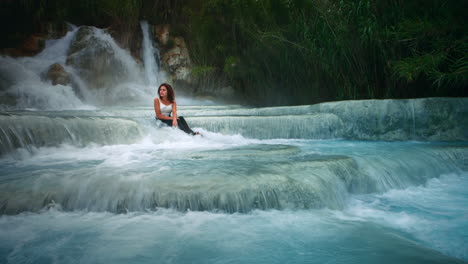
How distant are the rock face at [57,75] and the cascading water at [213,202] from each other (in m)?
6.28

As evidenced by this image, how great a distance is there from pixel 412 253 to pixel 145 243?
145 cm

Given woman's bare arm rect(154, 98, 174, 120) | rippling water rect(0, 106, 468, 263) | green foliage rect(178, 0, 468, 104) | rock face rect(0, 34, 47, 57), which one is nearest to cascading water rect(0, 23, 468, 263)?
rippling water rect(0, 106, 468, 263)

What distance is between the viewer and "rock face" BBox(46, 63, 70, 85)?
944 centimetres

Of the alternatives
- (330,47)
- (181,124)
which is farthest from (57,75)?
(330,47)

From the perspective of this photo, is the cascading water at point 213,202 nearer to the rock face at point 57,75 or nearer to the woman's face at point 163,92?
the woman's face at point 163,92

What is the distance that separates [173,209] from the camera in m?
2.21

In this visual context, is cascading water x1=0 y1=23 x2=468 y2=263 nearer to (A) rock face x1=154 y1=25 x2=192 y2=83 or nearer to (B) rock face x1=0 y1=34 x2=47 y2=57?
(A) rock face x1=154 y1=25 x2=192 y2=83

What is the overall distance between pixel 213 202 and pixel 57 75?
358 inches

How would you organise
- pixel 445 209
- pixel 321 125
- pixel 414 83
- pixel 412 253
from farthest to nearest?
pixel 414 83 → pixel 321 125 → pixel 445 209 → pixel 412 253

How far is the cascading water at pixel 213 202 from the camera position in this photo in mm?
1746

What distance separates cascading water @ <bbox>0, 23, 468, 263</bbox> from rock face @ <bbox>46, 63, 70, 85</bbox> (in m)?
6.28

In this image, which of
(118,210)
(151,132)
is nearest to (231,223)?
(118,210)

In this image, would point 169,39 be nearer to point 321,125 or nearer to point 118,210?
point 321,125

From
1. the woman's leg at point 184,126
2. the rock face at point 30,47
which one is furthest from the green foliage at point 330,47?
the rock face at point 30,47
